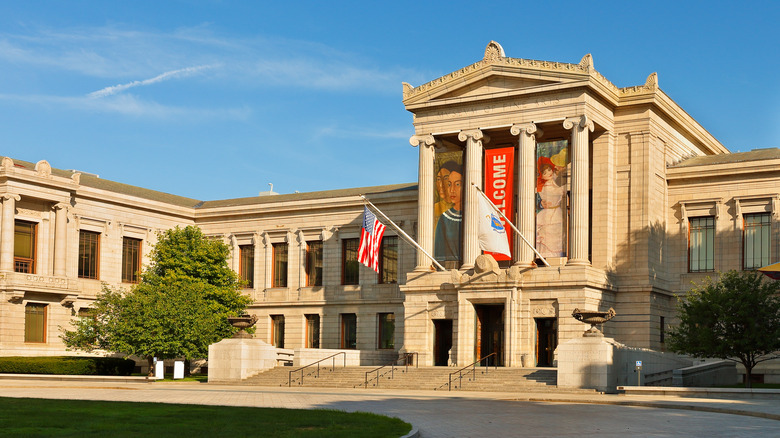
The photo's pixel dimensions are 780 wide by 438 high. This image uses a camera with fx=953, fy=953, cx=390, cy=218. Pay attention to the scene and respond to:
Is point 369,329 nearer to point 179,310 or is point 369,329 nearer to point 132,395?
point 179,310

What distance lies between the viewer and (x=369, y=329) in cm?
6303

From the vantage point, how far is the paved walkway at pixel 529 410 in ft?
72.4

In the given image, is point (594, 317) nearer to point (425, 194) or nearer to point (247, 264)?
point (425, 194)

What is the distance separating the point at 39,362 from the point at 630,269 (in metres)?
33.2

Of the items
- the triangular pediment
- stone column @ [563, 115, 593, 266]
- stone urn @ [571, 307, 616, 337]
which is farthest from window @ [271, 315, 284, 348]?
stone urn @ [571, 307, 616, 337]

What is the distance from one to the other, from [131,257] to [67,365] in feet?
46.3

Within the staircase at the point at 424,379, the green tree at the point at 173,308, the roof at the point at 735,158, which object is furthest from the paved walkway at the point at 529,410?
the roof at the point at 735,158

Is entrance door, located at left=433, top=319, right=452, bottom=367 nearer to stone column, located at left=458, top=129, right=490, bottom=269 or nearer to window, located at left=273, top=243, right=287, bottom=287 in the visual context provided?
stone column, located at left=458, top=129, right=490, bottom=269

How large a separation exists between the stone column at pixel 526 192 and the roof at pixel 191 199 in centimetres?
1290

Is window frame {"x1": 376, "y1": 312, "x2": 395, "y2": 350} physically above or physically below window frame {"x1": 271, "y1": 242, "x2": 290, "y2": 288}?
below

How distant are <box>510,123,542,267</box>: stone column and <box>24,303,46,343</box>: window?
2959 cm

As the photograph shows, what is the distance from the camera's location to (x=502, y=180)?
52.9m

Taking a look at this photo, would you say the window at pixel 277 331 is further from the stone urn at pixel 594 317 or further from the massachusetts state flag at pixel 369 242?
the stone urn at pixel 594 317

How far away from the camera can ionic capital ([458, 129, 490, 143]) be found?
174 feet
